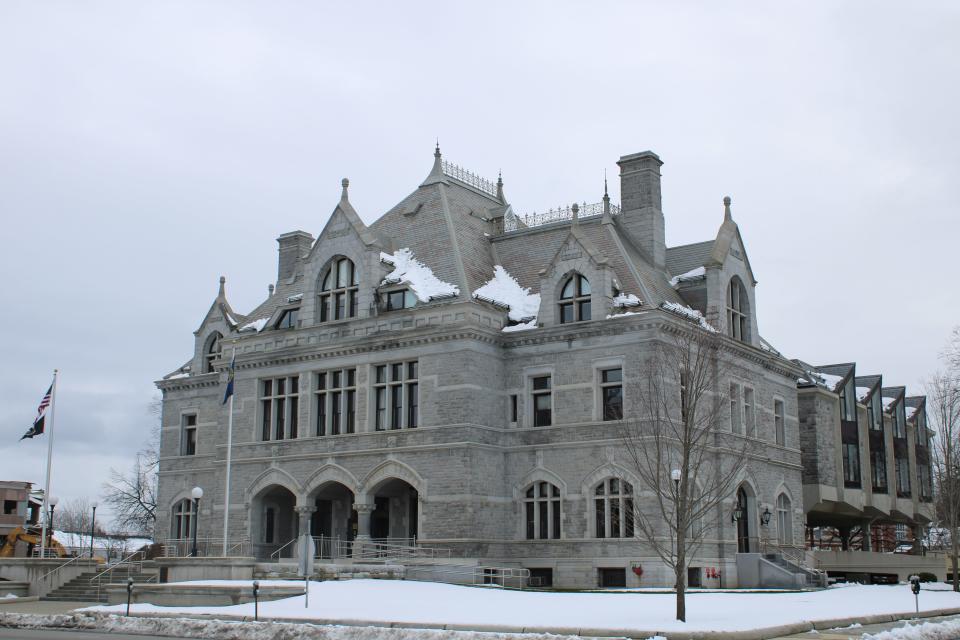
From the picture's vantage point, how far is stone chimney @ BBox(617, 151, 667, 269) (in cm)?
4409

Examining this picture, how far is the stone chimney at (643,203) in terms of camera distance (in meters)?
44.1

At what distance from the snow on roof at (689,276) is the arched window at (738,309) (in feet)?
4.49

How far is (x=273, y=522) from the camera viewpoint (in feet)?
149

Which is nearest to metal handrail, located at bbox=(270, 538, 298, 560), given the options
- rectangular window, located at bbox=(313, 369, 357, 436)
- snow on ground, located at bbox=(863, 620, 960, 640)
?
rectangular window, located at bbox=(313, 369, 357, 436)

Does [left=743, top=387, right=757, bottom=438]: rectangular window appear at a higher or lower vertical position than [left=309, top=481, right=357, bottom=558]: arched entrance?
higher

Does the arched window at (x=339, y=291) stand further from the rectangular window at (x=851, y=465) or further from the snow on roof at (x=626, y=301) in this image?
the rectangular window at (x=851, y=465)

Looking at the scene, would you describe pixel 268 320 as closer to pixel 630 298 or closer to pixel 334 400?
pixel 334 400

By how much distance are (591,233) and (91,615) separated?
24856 mm

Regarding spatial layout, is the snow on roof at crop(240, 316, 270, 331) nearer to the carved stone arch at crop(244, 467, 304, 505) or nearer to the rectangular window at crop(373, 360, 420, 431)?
the carved stone arch at crop(244, 467, 304, 505)

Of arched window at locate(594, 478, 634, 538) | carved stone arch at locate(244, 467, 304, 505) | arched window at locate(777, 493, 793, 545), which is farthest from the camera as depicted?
arched window at locate(777, 493, 793, 545)

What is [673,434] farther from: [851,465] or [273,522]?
[851,465]

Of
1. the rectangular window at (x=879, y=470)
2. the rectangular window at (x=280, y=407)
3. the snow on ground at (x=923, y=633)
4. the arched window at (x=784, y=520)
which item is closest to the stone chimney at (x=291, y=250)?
the rectangular window at (x=280, y=407)

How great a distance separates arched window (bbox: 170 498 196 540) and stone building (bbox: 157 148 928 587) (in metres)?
3.31

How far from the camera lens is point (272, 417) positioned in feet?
146
